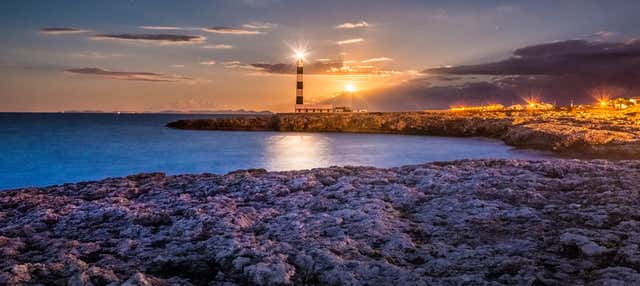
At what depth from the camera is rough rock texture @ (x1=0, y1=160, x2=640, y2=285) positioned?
4660 millimetres

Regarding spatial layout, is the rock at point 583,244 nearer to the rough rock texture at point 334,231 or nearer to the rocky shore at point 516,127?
the rough rock texture at point 334,231

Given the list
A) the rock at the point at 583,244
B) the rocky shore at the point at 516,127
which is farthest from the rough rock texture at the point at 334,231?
the rocky shore at the point at 516,127

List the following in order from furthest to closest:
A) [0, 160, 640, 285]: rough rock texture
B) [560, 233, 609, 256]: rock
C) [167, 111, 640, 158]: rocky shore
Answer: [167, 111, 640, 158]: rocky shore → [560, 233, 609, 256]: rock → [0, 160, 640, 285]: rough rock texture

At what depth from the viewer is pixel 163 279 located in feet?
15.3

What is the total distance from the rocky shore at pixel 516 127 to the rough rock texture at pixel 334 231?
17586mm

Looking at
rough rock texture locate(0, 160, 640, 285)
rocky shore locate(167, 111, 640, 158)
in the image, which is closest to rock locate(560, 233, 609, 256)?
rough rock texture locate(0, 160, 640, 285)

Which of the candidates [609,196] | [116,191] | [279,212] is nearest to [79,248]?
[279,212]

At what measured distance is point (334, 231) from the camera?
19.7 ft

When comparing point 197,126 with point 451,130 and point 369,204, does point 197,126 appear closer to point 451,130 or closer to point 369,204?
point 451,130

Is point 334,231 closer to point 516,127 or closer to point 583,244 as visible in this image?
point 583,244

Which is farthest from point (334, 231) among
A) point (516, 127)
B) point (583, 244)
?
point (516, 127)

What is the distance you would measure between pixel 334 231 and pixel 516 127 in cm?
3966

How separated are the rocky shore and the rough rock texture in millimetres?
17586

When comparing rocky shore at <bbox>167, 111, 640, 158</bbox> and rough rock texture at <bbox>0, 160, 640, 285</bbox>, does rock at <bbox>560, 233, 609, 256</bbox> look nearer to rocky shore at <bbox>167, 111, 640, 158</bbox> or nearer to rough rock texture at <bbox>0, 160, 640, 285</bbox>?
rough rock texture at <bbox>0, 160, 640, 285</bbox>
